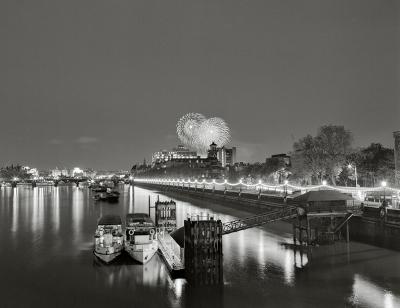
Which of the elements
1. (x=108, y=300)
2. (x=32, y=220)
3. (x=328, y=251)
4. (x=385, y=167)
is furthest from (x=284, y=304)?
(x=385, y=167)

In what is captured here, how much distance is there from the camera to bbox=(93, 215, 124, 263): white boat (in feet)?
148

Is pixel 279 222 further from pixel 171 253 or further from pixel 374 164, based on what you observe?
pixel 374 164

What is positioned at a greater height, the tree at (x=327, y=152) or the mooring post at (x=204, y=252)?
the tree at (x=327, y=152)

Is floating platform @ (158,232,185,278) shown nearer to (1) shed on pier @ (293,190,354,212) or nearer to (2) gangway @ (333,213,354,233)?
(1) shed on pier @ (293,190,354,212)

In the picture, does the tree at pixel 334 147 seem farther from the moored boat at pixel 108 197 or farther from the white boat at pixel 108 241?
the moored boat at pixel 108 197

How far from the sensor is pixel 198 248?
35.2 metres

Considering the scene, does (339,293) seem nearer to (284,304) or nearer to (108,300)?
(284,304)

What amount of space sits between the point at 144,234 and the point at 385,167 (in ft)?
260

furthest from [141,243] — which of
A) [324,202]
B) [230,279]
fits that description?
[324,202]

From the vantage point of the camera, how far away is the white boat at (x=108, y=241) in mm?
45156

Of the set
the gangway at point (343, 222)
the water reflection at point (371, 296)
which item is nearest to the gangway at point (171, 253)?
the water reflection at point (371, 296)

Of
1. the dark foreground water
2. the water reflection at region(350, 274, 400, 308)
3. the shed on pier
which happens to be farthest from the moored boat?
the water reflection at region(350, 274, 400, 308)

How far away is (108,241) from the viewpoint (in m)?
47.5

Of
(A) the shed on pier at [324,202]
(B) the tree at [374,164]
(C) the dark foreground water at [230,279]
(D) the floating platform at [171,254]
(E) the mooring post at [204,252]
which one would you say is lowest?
(C) the dark foreground water at [230,279]
